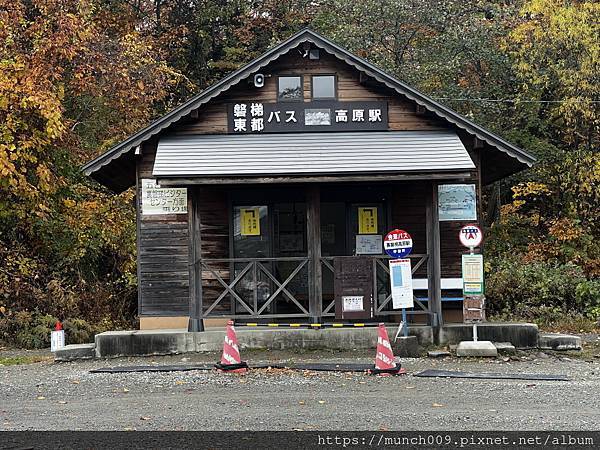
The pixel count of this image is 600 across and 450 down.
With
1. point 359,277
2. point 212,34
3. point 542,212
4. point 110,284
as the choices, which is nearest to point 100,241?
point 110,284

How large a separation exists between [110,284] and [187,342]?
760cm

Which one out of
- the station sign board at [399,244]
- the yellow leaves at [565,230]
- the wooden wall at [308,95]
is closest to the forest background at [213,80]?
the yellow leaves at [565,230]

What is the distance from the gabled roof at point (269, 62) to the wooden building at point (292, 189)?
23 millimetres

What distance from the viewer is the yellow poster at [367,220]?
17.3m

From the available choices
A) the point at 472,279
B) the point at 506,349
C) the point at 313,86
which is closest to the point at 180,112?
the point at 313,86

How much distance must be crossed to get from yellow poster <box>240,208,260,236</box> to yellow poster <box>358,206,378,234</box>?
79.1 inches

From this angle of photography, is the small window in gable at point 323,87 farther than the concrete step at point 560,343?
Yes

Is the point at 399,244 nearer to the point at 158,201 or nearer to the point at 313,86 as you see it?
the point at 313,86

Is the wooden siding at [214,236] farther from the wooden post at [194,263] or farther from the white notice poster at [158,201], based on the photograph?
the wooden post at [194,263]

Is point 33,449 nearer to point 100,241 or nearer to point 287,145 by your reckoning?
point 287,145

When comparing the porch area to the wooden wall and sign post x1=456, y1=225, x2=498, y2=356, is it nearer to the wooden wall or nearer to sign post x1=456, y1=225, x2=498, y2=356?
the wooden wall

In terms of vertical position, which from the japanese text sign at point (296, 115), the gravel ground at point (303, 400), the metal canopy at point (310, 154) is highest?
the japanese text sign at point (296, 115)

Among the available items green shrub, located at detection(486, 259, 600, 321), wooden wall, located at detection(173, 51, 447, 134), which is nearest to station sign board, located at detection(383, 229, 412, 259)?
wooden wall, located at detection(173, 51, 447, 134)

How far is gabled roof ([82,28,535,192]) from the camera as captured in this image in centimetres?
1620
